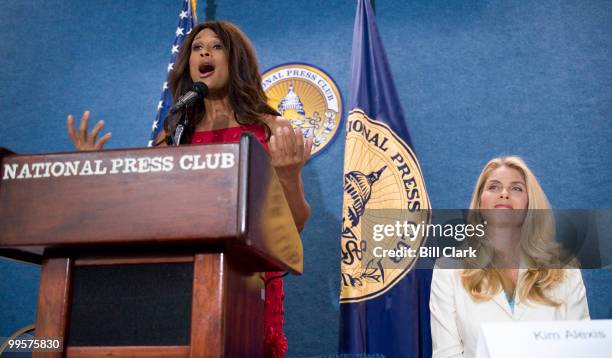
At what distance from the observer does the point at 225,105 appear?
60.5 inches

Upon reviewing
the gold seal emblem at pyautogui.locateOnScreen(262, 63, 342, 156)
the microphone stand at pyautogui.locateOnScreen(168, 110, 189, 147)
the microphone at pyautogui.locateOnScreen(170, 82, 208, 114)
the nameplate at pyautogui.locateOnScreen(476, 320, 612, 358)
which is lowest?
the nameplate at pyautogui.locateOnScreen(476, 320, 612, 358)

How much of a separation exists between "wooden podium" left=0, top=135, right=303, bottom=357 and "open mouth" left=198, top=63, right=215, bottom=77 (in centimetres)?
79

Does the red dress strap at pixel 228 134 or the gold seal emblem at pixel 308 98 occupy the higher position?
the gold seal emblem at pixel 308 98

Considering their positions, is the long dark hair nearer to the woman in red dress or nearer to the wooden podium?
the woman in red dress

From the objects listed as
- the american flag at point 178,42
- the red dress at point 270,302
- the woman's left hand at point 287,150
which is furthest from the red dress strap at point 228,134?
the american flag at point 178,42

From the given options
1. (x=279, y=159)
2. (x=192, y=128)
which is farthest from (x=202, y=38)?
(x=279, y=159)

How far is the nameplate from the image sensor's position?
75cm

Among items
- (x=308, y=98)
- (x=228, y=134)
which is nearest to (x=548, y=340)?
(x=228, y=134)

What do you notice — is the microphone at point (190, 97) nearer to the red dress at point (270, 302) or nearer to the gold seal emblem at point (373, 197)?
the red dress at point (270, 302)

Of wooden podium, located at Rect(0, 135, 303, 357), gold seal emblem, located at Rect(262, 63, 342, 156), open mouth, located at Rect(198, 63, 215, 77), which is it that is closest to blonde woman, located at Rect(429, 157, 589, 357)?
gold seal emblem, located at Rect(262, 63, 342, 156)

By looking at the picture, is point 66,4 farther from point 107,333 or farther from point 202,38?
point 107,333

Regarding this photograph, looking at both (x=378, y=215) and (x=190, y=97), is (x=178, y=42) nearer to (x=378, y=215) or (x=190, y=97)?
(x=378, y=215)

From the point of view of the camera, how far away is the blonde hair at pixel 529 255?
2.05m

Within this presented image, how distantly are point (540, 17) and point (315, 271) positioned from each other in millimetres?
1769
